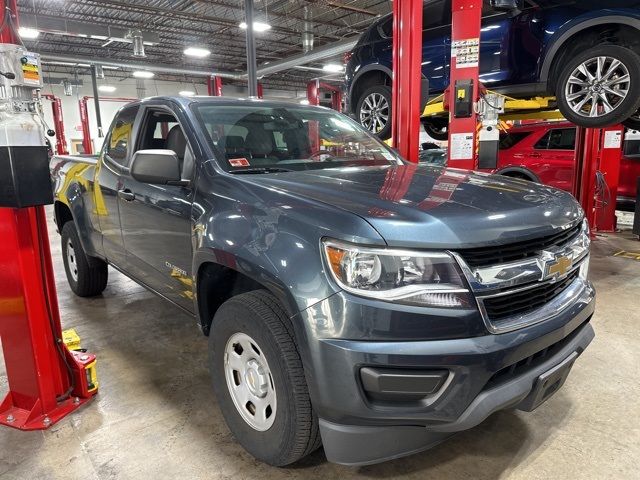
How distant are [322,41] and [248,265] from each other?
16.1 meters

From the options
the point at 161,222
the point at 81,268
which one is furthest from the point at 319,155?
the point at 81,268

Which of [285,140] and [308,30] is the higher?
[308,30]

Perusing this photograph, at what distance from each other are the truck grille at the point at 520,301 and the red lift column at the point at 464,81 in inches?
112

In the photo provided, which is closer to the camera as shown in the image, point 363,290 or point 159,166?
point 363,290

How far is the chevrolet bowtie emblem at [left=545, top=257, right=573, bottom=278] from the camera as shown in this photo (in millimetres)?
1618

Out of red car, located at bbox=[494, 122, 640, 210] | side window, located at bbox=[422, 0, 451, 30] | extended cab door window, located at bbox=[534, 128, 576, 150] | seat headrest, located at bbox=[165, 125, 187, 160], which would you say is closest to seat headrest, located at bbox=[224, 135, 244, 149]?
seat headrest, located at bbox=[165, 125, 187, 160]

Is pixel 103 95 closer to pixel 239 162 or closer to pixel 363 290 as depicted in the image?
pixel 239 162

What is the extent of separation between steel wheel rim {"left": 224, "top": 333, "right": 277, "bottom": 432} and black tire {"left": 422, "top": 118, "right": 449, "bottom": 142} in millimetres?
6027

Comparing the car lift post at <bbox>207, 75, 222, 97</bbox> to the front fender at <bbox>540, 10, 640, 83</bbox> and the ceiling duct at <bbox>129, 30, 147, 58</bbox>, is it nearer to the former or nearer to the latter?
the ceiling duct at <bbox>129, 30, 147, 58</bbox>

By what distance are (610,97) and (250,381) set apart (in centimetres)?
393

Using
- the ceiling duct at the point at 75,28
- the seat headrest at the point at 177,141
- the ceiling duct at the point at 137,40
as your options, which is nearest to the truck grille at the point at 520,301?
the seat headrest at the point at 177,141

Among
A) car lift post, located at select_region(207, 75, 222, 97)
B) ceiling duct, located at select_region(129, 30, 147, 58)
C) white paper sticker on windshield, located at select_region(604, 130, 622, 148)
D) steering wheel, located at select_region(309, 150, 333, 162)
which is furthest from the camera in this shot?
car lift post, located at select_region(207, 75, 222, 97)

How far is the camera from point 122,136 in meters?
3.10

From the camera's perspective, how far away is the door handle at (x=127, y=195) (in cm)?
272
